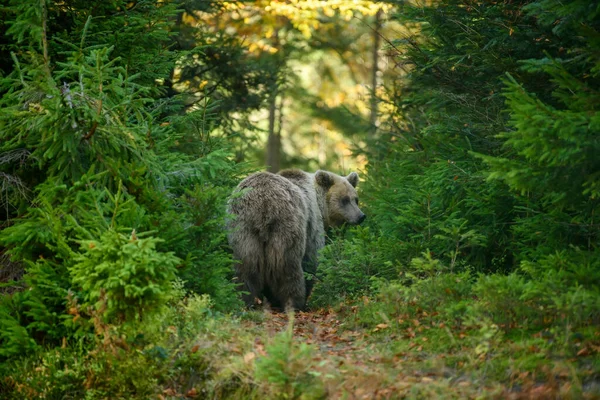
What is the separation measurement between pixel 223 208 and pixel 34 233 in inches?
87.6

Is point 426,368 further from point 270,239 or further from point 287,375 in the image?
point 270,239

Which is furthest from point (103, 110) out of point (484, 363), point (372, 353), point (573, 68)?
point (573, 68)

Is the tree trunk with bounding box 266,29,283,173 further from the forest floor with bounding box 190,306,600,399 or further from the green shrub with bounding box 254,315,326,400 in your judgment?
the green shrub with bounding box 254,315,326,400

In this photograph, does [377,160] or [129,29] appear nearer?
[129,29]

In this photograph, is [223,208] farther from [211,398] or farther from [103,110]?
[211,398]

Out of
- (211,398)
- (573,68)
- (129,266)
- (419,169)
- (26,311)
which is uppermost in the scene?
(573,68)

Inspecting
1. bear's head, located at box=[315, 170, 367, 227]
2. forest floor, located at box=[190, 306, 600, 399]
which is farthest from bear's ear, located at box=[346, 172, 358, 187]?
forest floor, located at box=[190, 306, 600, 399]

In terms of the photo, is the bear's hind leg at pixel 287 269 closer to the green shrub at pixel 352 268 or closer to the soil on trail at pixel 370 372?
the green shrub at pixel 352 268

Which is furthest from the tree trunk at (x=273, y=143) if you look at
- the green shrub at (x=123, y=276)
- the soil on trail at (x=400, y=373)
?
the green shrub at (x=123, y=276)

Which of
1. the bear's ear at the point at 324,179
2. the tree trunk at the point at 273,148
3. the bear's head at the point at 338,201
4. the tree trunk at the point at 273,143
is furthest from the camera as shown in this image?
the tree trunk at the point at 273,148

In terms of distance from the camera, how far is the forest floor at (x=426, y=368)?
5.94 metres

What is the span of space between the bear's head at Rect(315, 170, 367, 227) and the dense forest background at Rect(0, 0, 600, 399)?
1.05m

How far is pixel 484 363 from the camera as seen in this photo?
6.42 meters

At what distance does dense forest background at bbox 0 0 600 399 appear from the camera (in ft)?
21.2
